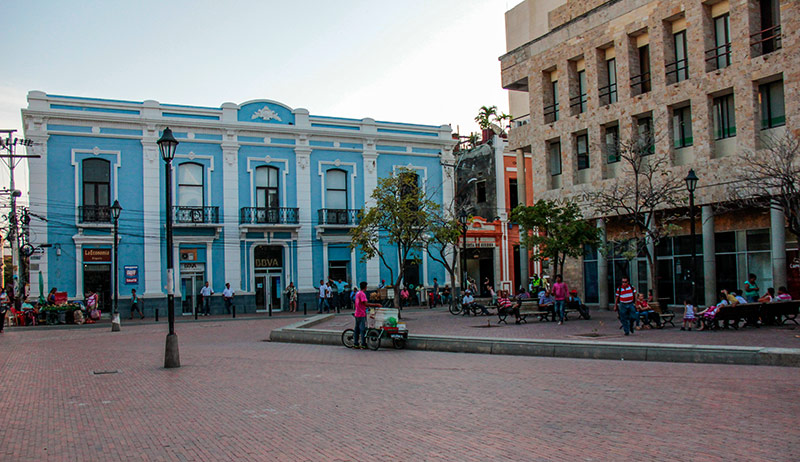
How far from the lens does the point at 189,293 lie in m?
36.5

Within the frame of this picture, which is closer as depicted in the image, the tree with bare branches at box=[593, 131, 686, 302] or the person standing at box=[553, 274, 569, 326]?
the person standing at box=[553, 274, 569, 326]

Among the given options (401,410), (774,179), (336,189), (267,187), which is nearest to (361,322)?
(401,410)

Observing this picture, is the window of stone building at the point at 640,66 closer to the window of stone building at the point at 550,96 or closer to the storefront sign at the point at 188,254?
the window of stone building at the point at 550,96

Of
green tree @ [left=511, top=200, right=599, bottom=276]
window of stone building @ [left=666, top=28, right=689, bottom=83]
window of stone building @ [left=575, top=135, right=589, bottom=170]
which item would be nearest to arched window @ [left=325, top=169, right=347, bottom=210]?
window of stone building @ [left=575, top=135, right=589, bottom=170]

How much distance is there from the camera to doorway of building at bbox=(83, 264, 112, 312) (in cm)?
3425

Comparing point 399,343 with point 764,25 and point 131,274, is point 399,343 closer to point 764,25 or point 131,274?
point 764,25

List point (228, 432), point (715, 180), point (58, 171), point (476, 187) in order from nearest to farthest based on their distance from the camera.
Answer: point (228, 432) → point (715, 180) → point (58, 171) → point (476, 187)

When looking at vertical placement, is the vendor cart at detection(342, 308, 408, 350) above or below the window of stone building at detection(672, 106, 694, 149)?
below

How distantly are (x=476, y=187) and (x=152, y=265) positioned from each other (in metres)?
23.2

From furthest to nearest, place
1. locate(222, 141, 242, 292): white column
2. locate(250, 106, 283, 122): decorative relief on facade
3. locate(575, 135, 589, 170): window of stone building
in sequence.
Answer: locate(250, 106, 283, 122): decorative relief on facade < locate(222, 141, 242, 292): white column < locate(575, 135, 589, 170): window of stone building

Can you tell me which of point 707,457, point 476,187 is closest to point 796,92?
point 707,457

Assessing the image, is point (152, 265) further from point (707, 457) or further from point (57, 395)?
point (707, 457)

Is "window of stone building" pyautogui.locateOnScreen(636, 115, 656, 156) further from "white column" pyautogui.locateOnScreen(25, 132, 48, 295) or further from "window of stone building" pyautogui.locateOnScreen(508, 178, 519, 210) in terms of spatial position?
"white column" pyautogui.locateOnScreen(25, 132, 48, 295)

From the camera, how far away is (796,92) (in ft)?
74.8
